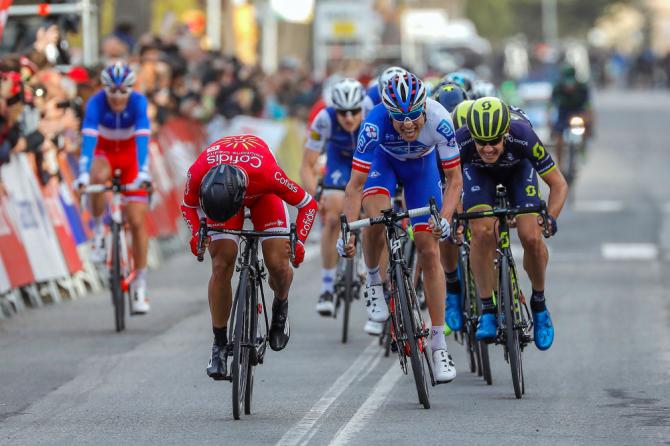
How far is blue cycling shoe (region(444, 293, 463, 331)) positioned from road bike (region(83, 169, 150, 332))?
10.8 ft

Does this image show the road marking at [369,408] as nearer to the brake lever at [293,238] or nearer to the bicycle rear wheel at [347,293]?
the brake lever at [293,238]

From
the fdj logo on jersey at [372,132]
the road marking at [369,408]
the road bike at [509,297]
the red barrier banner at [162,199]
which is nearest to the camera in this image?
the road marking at [369,408]

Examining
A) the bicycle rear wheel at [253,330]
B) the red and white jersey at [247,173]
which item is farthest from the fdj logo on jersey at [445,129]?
the bicycle rear wheel at [253,330]

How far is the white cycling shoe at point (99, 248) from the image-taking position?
46.9 feet

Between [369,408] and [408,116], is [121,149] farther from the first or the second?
[369,408]

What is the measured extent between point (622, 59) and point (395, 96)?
97.9 meters

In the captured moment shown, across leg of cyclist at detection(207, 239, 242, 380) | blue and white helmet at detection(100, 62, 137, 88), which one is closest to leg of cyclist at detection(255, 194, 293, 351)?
leg of cyclist at detection(207, 239, 242, 380)

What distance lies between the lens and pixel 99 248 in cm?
1434

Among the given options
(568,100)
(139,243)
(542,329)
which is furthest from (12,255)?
(568,100)

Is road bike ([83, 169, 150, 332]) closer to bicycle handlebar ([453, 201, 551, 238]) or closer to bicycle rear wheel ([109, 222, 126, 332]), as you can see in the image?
bicycle rear wheel ([109, 222, 126, 332])

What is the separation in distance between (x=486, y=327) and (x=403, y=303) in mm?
990

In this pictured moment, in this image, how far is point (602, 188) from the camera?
108ft

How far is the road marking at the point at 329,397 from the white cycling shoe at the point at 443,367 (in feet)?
2.12

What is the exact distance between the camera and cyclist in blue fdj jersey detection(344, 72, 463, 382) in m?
10.2
